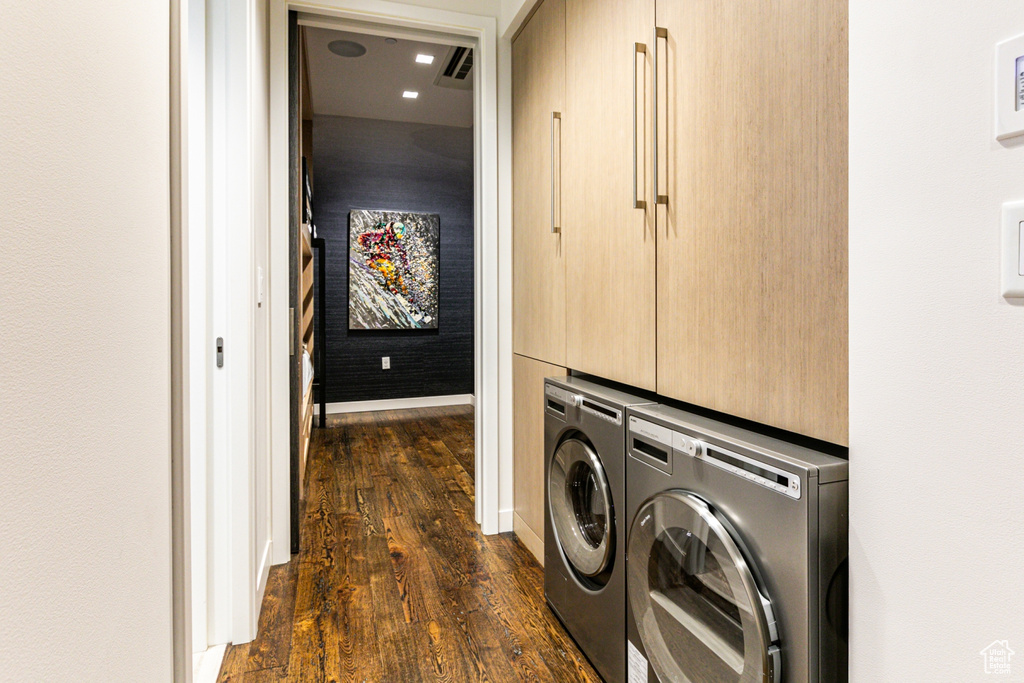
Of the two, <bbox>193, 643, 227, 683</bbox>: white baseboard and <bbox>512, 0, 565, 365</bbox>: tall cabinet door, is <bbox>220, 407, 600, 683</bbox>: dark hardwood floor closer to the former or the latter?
<bbox>193, 643, 227, 683</bbox>: white baseboard

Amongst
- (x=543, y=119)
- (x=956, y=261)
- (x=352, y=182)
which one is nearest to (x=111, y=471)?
(x=956, y=261)

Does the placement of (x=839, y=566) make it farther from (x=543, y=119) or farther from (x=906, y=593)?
(x=543, y=119)

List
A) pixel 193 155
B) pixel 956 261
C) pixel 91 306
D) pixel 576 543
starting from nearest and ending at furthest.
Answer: pixel 91 306 < pixel 956 261 < pixel 193 155 < pixel 576 543

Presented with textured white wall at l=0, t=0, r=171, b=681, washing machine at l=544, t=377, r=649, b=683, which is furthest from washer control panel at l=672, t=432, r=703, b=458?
textured white wall at l=0, t=0, r=171, b=681

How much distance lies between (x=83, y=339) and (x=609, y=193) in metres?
1.42

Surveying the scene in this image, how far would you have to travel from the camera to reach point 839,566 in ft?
3.05

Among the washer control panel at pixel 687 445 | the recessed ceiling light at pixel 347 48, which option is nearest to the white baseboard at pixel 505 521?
the washer control panel at pixel 687 445

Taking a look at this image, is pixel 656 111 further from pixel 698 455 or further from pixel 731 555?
pixel 731 555

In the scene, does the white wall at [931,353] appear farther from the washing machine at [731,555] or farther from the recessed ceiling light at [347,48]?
the recessed ceiling light at [347,48]

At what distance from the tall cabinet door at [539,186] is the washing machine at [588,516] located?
0.35 metres

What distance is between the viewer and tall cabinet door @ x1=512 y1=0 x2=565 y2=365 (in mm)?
2105

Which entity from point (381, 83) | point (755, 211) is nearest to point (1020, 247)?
point (755, 211)

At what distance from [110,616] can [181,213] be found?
603mm

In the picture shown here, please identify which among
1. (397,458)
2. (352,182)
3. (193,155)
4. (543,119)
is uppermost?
(352,182)
